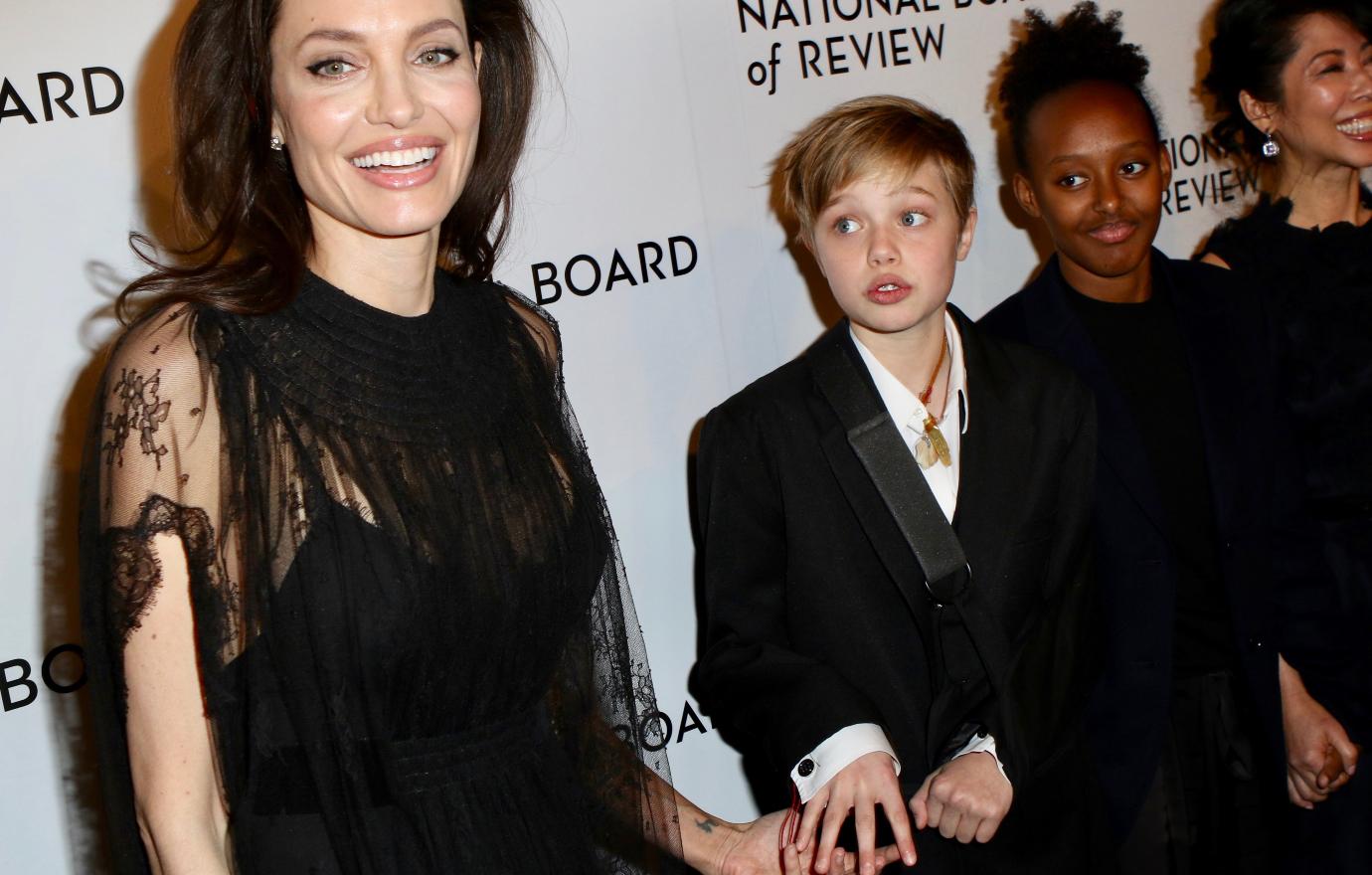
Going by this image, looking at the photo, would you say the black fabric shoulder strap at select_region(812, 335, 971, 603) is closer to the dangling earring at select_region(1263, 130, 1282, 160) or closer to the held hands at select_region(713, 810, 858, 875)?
the held hands at select_region(713, 810, 858, 875)

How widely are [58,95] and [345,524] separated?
1.11 metres

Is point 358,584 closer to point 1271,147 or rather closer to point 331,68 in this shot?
point 331,68

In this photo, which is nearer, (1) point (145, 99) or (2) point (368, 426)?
(2) point (368, 426)

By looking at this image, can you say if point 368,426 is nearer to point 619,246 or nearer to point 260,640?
point 260,640

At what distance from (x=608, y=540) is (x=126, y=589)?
0.70m

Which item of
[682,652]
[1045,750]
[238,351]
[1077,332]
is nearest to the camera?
[238,351]

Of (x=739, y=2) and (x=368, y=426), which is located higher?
(x=739, y=2)

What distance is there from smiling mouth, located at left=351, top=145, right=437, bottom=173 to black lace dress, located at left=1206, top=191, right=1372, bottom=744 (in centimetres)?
182

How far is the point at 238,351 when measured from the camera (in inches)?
61.6

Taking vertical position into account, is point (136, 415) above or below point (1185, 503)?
above

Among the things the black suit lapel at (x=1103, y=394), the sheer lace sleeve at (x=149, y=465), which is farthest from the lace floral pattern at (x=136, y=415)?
the black suit lapel at (x=1103, y=394)

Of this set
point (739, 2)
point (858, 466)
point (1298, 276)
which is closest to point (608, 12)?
point (739, 2)

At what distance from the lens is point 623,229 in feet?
8.91

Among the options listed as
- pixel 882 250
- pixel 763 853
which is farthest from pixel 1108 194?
pixel 763 853
